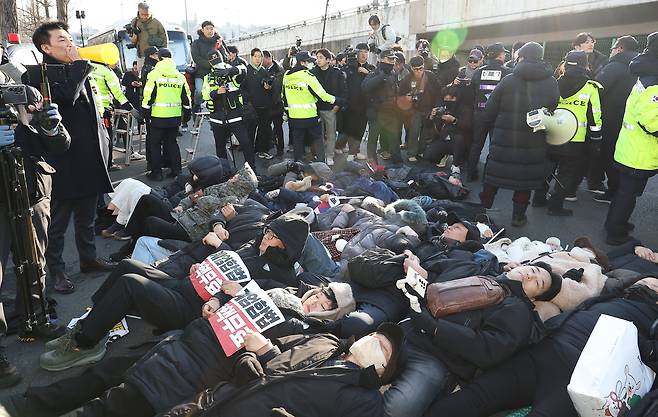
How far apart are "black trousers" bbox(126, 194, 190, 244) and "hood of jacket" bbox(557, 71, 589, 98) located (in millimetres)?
4363

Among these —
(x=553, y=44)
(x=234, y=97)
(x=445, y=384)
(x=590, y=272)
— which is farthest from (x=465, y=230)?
(x=553, y=44)

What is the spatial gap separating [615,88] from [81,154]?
5.76m

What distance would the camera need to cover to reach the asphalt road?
10.3 ft

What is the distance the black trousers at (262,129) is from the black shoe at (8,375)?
6013 mm

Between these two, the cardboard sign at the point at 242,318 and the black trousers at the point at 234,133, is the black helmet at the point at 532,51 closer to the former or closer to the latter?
the cardboard sign at the point at 242,318

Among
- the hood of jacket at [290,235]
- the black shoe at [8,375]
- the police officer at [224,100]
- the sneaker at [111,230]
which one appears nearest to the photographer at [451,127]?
the police officer at [224,100]

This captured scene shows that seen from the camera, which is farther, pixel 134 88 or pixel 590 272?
pixel 134 88

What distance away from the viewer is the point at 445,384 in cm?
270

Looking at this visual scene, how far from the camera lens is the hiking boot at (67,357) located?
3.00 m

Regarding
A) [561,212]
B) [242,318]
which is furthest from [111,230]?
[561,212]

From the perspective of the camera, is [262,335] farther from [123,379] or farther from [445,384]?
[445,384]

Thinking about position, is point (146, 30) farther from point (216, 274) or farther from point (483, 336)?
point (483, 336)

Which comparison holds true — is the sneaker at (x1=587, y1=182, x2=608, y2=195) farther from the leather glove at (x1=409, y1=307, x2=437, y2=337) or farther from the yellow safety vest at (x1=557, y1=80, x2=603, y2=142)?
the leather glove at (x1=409, y1=307, x2=437, y2=337)

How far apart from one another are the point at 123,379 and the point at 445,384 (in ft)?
5.63
